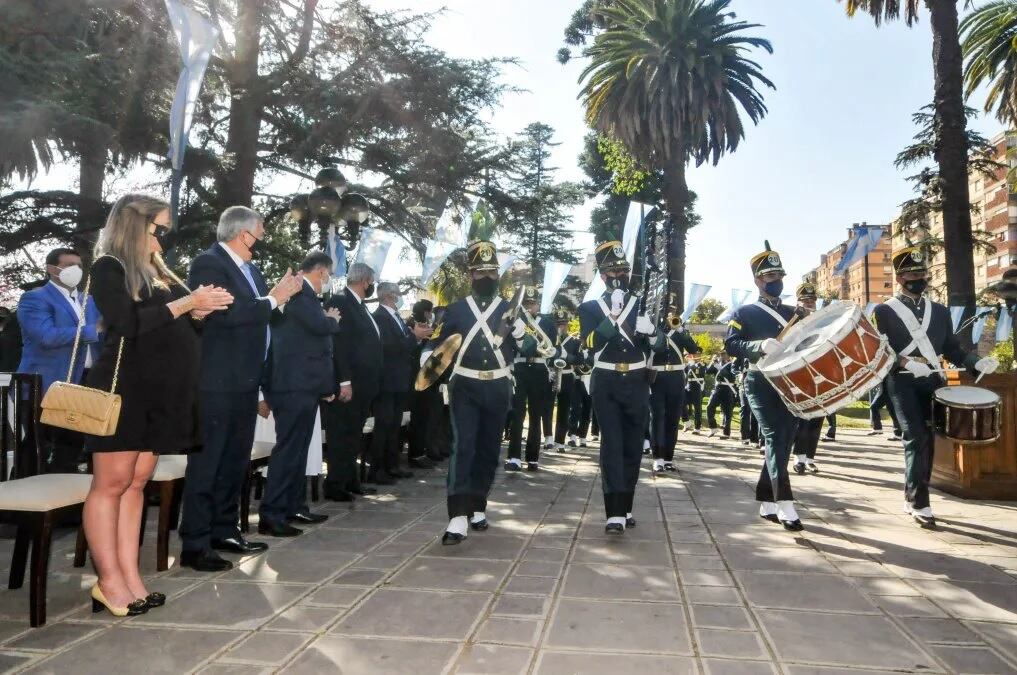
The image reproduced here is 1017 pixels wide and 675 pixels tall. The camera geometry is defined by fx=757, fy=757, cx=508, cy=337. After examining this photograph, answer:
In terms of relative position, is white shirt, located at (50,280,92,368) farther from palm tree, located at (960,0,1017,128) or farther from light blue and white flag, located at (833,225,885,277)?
palm tree, located at (960,0,1017,128)

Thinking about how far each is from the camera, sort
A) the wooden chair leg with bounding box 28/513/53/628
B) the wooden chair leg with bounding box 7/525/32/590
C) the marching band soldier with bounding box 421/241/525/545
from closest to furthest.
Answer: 1. the wooden chair leg with bounding box 28/513/53/628
2. the wooden chair leg with bounding box 7/525/32/590
3. the marching band soldier with bounding box 421/241/525/545

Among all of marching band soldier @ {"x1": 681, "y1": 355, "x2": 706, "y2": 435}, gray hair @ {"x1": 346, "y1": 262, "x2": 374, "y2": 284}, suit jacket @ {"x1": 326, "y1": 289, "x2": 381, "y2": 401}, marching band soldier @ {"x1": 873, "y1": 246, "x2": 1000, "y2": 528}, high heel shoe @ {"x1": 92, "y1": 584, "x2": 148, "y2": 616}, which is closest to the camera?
high heel shoe @ {"x1": 92, "y1": 584, "x2": 148, "y2": 616}

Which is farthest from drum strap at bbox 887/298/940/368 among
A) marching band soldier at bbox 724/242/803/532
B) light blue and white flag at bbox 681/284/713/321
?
light blue and white flag at bbox 681/284/713/321

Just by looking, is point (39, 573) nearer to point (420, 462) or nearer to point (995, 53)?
point (420, 462)

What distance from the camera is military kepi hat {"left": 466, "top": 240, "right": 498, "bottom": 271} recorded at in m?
5.81

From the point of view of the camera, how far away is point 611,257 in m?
6.08

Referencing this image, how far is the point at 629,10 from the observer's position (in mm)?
28594

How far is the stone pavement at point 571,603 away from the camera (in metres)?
3.12

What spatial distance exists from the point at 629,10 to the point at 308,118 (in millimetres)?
19165

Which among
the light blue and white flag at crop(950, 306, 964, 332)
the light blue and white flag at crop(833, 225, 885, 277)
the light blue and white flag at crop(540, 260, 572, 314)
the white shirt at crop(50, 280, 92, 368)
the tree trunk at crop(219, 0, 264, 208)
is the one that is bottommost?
the white shirt at crop(50, 280, 92, 368)

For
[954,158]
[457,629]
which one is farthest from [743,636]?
[954,158]

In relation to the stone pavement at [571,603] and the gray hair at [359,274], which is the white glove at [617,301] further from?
the gray hair at [359,274]

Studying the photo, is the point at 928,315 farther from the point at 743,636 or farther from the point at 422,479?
the point at 422,479

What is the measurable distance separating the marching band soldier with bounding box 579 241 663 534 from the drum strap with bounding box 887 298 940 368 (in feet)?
7.08
